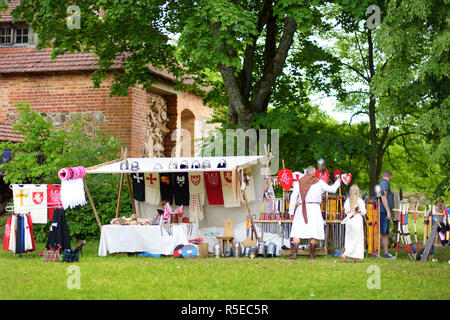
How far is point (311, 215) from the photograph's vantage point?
37.4ft

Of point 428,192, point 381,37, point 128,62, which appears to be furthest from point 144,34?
point 428,192

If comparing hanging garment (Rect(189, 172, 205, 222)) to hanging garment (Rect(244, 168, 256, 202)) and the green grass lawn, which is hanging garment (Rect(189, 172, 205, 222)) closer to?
hanging garment (Rect(244, 168, 256, 202))

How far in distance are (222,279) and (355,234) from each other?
10.5ft

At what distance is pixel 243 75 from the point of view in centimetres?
1664

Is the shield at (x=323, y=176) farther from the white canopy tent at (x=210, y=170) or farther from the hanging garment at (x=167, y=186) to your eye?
the hanging garment at (x=167, y=186)

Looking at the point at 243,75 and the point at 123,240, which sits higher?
the point at 243,75

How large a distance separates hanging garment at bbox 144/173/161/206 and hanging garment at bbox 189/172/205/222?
0.78 metres

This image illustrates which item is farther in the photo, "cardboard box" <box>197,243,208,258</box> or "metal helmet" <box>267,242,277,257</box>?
"cardboard box" <box>197,243,208,258</box>

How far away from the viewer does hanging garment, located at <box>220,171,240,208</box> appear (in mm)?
13039

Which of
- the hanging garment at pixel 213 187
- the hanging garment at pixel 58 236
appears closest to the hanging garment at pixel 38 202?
the hanging garment at pixel 58 236

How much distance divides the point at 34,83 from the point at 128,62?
354 cm

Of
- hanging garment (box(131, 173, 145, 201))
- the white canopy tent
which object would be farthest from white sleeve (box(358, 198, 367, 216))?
hanging garment (box(131, 173, 145, 201))

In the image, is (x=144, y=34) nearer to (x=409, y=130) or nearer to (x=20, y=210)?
(x=20, y=210)

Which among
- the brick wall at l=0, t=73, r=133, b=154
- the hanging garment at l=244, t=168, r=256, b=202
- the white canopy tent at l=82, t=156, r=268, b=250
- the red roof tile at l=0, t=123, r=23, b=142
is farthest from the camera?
the brick wall at l=0, t=73, r=133, b=154
